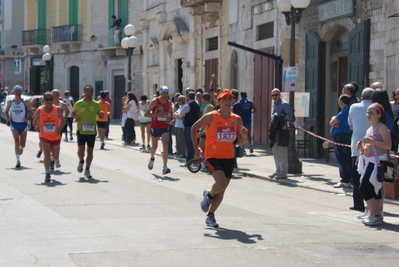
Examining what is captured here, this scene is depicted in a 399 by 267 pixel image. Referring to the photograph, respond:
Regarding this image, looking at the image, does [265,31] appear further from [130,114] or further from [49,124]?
[49,124]

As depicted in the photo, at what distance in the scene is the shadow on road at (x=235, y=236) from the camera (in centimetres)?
909

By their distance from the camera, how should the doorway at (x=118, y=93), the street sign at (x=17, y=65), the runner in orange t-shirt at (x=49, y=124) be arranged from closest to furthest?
1. the runner in orange t-shirt at (x=49, y=124)
2. the doorway at (x=118, y=93)
3. the street sign at (x=17, y=65)

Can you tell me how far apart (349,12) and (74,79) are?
33.5 meters

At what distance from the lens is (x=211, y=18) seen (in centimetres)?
3108

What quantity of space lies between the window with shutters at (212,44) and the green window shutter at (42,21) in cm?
2378

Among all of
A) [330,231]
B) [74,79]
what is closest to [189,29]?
[74,79]

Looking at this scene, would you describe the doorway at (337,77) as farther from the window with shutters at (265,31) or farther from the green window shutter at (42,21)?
the green window shutter at (42,21)

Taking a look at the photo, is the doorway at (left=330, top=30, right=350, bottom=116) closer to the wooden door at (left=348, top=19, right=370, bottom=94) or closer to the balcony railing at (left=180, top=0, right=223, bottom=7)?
the wooden door at (left=348, top=19, right=370, bottom=94)

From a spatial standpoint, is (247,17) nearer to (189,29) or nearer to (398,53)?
(189,29)

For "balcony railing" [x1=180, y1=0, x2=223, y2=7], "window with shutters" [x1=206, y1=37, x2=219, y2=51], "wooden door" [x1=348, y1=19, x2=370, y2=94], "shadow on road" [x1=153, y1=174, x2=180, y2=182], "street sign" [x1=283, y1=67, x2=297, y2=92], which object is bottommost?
"shadow on road" [x1=153, y1=174, x2=180, y2=182]

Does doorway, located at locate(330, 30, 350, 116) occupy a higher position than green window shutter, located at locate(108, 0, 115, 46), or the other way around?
green window shutter, located at locate(108, 0, 115, 46)

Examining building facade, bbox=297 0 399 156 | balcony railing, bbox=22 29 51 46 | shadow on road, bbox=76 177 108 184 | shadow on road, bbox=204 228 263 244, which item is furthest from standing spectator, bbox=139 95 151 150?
balcony railing, bbox=22 29 51 46

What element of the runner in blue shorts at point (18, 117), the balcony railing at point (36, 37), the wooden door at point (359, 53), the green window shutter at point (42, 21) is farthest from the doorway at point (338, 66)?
the green window shutter at point (42, 21)

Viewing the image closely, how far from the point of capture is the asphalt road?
8070 mm
